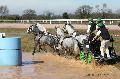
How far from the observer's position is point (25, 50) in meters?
25.5

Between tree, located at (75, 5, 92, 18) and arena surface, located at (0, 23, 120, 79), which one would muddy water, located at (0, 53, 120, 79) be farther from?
tree, located at (75, 5, 92, 18)

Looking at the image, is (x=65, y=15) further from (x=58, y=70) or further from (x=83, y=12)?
(x=58, y=70)

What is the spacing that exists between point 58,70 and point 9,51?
8.23ft

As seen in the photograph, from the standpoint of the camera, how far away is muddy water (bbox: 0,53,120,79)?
14.6 metres

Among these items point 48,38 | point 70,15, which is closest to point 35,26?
point 48,38

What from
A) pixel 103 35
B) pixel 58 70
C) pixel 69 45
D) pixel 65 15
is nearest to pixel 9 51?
pixel 58 70

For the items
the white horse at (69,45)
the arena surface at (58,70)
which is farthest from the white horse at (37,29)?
the arena surface at (58,70)

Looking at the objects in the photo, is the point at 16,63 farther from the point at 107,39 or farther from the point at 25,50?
the point at 25,50

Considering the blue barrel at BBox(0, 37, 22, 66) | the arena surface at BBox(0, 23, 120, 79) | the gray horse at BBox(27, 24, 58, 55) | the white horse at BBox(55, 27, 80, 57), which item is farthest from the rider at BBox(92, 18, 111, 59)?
the gray horse at BBox(27, 24, 58, 55)

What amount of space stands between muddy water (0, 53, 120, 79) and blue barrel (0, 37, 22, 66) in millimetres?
492

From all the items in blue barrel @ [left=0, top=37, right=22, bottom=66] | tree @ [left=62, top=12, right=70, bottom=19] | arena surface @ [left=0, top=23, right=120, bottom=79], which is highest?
tree @ [left=62, top=12, right=70, bottom=19]

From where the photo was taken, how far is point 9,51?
17.5 meters

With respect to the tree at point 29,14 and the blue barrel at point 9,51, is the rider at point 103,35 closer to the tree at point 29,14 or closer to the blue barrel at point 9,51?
the blue barrel at point 9,51

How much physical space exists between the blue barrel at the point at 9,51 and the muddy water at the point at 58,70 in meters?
0.49
